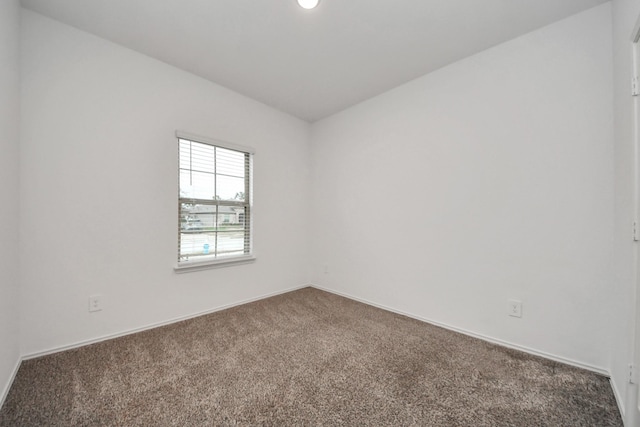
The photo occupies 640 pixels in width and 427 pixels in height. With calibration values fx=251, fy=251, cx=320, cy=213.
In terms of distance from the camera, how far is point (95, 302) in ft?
7.01

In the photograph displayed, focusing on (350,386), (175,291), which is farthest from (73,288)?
(350,386)

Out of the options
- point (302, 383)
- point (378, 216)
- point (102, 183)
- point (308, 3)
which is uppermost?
point (308, 3)

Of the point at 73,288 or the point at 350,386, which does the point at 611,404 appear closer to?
the point at 350,386

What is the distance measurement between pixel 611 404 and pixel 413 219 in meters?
1.80

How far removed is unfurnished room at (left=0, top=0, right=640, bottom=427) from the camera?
1.51 m

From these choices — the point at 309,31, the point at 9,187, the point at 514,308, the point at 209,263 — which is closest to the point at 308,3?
the point at 309,31

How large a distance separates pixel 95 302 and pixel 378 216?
9.49ft

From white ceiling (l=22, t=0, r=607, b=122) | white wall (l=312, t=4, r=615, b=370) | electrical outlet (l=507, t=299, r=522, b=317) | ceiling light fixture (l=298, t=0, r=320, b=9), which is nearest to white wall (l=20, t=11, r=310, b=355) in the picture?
white ceiling (l=22, t=0, r=607, b=122)

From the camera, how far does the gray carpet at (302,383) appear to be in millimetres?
1359

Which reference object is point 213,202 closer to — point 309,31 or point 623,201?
point 309,31

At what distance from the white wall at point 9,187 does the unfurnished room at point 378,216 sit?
25 millimetres

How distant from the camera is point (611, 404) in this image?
145 centimetres

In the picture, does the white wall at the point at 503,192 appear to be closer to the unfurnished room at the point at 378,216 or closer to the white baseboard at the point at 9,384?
the unfurnished room at the point at 378,216

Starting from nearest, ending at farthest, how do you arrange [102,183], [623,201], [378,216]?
[623,201]
[102,183]
[378,216]
